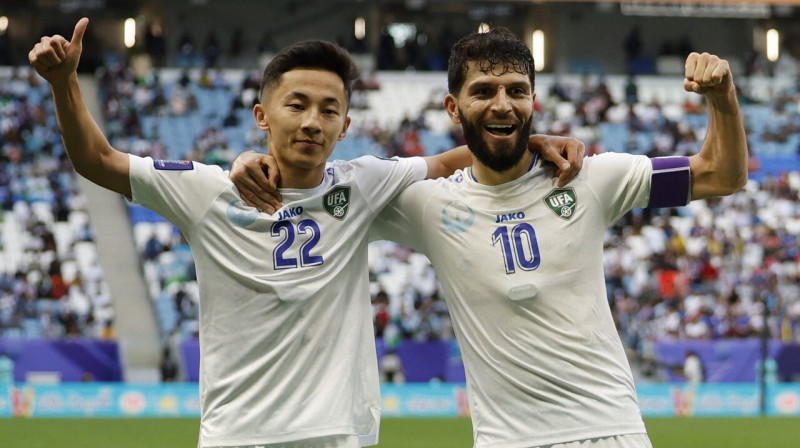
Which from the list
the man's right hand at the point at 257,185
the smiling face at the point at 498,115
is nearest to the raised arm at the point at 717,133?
the smiling face at the point at 498,115

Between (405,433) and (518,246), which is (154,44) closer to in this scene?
(405,433)

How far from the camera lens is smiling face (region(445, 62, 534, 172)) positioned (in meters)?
4.00

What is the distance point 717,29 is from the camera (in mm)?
31547

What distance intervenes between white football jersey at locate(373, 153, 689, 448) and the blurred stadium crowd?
11.7m

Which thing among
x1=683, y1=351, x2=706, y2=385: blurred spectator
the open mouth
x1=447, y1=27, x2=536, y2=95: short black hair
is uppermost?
x1=447, y1=27, x2=536, y2=95: short black hair

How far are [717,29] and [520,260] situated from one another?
96.6ft

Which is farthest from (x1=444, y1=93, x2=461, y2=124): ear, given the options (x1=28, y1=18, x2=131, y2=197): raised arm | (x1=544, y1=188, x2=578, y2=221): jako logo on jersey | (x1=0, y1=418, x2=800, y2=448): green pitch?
(x1=0, y1=418, x2=800, y2=448): green pitch

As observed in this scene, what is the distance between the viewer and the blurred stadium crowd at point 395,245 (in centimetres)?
1973

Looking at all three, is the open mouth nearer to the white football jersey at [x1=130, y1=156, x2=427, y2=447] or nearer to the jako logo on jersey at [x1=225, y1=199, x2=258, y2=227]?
the white football jersey at [x1=130, y1=156, x2=427, y2=447]

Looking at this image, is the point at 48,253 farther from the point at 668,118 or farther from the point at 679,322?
the point at 668,118

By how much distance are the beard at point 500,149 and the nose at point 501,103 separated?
0.31ft

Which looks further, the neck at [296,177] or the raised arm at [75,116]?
the neck at [296,177]

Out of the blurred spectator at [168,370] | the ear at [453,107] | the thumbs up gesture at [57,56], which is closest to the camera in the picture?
the thumbs up gesture at [57,56]

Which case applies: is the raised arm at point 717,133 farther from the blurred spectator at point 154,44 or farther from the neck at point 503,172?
the blurred spectator at point 154,44
